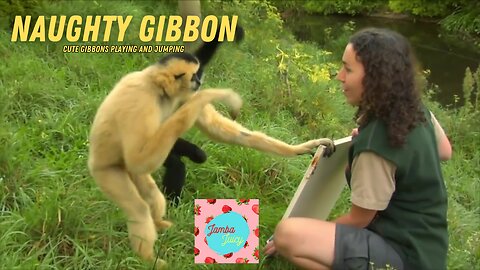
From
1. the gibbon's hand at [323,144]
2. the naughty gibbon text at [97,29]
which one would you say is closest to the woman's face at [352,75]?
the gibbon's hand at [323,144]

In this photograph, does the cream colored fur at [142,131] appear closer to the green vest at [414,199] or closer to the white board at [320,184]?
the white board at [320,184]

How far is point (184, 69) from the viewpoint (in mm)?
2709

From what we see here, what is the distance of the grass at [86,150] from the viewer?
3070 millimetres

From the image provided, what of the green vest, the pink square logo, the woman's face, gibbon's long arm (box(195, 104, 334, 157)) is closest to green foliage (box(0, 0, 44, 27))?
gibbon's long arm (box(195, 104, 334, 157))

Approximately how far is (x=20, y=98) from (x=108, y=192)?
6.96 ft

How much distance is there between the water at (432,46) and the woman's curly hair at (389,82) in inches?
291

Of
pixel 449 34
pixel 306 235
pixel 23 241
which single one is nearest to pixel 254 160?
pixel 306 235

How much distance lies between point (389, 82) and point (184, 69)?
3.04 ft

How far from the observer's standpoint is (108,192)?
9.32 feet

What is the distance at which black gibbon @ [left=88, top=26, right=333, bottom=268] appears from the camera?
2.60m

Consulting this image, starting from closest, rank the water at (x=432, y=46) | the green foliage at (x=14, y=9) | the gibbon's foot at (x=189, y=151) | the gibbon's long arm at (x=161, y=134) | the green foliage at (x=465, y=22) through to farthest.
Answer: the gibbon's long arm at (x=161, y=134), the gibbon's foot at (x=189, y=151), the green foliage at (x=14, y=9), the water at (x=432, y=46), the green foliage at (x=465, y=22)

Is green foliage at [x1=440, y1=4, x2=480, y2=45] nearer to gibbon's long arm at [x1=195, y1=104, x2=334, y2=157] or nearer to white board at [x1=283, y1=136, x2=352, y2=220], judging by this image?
white board at [x1=283, y1=136, x2=352, y2=220]

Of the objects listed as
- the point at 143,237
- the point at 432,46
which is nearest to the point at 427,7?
the point at 432,46

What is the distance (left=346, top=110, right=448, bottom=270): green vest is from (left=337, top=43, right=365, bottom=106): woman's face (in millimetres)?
156
